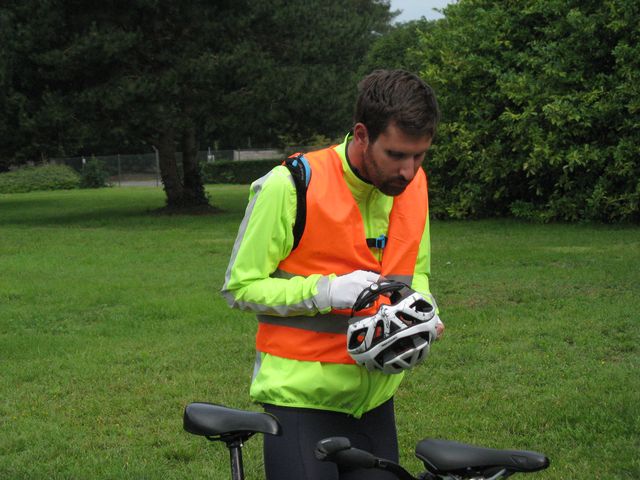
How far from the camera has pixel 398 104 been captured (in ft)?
9.30

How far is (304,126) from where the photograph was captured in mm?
26016

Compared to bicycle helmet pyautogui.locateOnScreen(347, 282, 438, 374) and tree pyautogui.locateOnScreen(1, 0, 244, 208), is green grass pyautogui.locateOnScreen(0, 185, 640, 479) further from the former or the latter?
tree pyautogui.locateOnScreen(1, 0, 244, 208)

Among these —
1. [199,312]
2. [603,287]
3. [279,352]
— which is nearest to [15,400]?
[199,312]

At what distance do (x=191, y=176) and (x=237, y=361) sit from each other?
1884cm

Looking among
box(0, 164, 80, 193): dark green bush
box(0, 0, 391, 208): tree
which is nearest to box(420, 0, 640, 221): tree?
box(0, 0, 391, 208): tree

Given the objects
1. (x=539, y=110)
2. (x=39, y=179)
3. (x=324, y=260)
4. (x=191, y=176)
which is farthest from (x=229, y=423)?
(x=39, y=179)

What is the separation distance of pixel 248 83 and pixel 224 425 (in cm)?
2119

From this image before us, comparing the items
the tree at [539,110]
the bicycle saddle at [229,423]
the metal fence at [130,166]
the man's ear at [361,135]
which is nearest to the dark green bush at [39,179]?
the metal fence at [130,166]

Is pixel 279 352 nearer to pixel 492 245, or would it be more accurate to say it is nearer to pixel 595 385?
pixel 595 385

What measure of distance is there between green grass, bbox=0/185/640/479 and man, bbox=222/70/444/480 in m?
2.76

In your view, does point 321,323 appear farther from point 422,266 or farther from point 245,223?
point 422,266

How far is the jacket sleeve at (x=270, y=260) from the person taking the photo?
2928mm

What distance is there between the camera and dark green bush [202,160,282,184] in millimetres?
51781

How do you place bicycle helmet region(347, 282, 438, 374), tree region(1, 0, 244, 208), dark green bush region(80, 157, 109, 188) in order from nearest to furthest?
bicycle helmet region(347, 282, 438, 374) < tree region(1, 0, 244, 208) < dark green bush region(80, 157, 109, 188)
